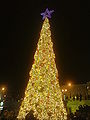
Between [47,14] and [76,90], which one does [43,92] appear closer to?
[47,14]

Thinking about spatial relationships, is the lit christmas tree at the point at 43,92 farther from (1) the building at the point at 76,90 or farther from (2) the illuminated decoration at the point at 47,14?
(1) the building at the point at 76,90

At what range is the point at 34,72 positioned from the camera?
15180mm

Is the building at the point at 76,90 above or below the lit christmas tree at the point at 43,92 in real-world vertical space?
above

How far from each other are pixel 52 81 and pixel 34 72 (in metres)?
1.36

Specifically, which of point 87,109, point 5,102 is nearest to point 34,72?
point 87,109

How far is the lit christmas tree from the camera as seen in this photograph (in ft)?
47.8

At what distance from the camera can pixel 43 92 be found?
48.7 feet

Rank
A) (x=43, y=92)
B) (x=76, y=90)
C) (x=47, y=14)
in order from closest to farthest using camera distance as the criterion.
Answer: (x=43, y=92) → (x=47, y=14) → (x=76, y=90)

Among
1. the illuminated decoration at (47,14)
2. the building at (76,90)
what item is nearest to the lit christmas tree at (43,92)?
the illuminated decoration at (47,14)

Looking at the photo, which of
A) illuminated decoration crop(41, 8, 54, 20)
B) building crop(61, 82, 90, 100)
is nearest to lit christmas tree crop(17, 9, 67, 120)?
illuminated decoration crop(41, 8, 54, 20)

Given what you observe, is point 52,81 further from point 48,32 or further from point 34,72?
point 48,32

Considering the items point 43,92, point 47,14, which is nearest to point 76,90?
point 47,14

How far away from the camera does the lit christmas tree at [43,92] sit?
47.8 feet

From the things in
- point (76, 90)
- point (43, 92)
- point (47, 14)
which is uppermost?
point (47, 14)
